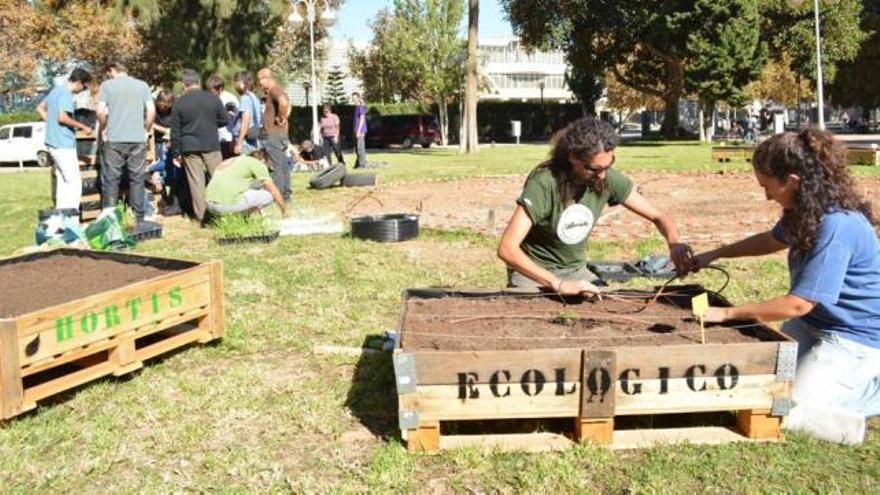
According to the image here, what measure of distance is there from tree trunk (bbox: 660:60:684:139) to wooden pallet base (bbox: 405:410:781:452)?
33.2m

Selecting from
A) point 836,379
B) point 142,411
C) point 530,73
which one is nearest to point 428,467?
point 142,411

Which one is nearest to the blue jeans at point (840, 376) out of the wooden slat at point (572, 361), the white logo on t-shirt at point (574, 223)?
the wooden slat at point (572, 361)

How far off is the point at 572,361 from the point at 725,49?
3038 centimetres

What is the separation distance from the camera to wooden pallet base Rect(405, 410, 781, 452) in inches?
135

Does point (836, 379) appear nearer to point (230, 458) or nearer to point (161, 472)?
point (230, 458)

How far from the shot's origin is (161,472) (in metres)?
3.38

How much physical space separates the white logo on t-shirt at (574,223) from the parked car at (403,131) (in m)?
34.0

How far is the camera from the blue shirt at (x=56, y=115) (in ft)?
31.1

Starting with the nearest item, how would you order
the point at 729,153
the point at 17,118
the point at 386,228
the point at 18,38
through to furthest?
1. the point at 386,228
2. the point at 729,153
3. the point at 17,118
4. the point at 18,38

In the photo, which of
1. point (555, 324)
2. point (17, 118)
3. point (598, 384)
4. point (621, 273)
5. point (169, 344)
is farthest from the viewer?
point (17, 118)

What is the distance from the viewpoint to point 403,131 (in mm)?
38344

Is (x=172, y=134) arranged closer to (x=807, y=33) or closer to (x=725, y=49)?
(x=725, y=49)

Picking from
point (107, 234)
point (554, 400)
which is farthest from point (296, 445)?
point (107, 234)

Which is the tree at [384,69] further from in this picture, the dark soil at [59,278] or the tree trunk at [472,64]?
the dark soil at [59,278]
